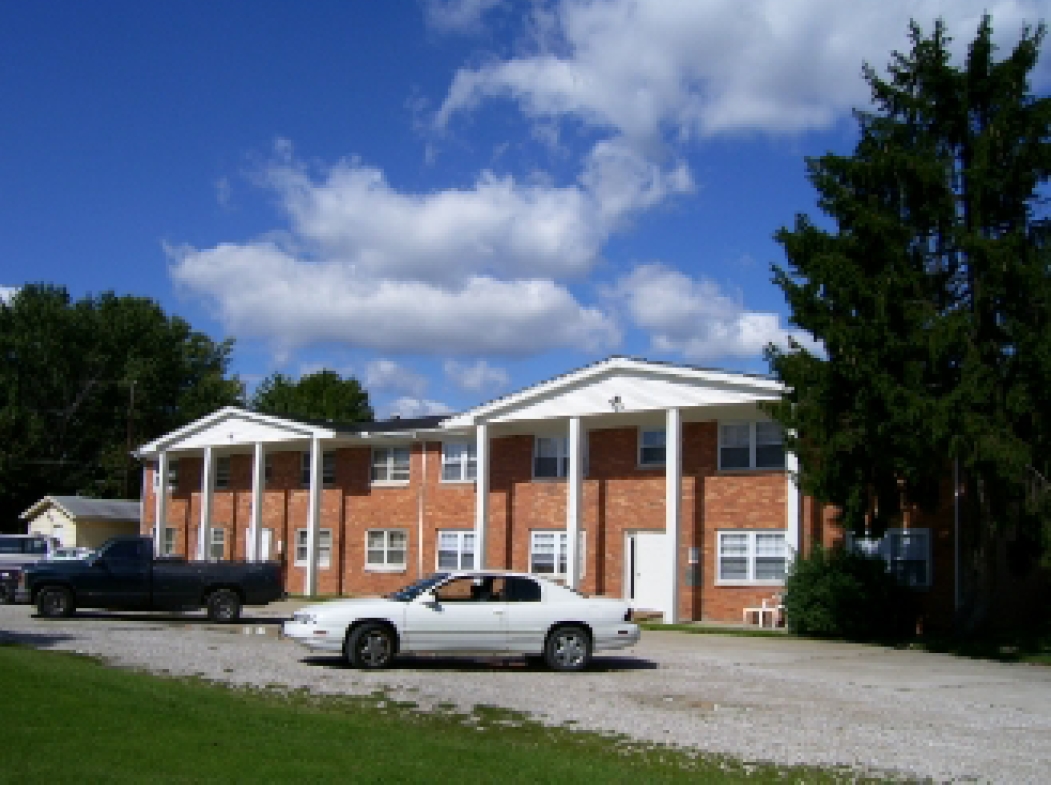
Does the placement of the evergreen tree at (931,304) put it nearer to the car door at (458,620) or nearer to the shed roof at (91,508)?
the car door at (458,620)

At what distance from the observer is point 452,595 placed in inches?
673

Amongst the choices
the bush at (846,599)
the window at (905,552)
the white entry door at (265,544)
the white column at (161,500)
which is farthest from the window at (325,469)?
the window at (905,552)

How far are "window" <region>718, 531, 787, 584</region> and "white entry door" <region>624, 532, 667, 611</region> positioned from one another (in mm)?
1875

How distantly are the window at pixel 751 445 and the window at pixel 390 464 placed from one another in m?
12.0

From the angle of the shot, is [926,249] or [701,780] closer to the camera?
[701,780]

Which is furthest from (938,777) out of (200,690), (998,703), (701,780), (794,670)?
(794,670)

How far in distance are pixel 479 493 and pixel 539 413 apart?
3.02 meters

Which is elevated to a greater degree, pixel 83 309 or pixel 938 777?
pixel 83 309

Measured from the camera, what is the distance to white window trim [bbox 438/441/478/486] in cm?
3600

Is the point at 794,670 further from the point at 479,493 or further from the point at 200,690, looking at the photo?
the point at 479,493

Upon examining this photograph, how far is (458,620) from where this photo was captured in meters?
16.9

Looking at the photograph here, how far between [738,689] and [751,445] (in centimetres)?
1399

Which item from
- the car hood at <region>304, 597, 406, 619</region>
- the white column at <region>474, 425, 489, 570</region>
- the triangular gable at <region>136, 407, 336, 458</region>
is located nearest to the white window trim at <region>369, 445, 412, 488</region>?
the triangular gable at <region>136, 407, 336, 458</region>

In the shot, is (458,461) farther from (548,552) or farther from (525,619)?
(525,619)
